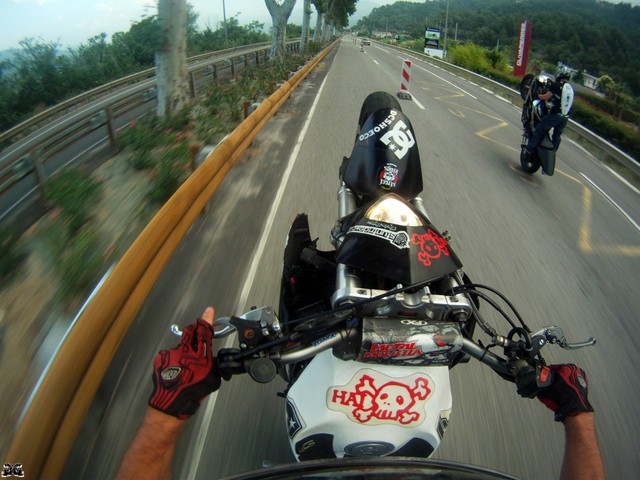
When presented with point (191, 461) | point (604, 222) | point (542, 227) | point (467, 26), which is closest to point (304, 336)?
point (191, 461)

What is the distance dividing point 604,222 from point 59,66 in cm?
1884

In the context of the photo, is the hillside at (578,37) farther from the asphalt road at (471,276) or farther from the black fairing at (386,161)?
the black fairing at (386,161)

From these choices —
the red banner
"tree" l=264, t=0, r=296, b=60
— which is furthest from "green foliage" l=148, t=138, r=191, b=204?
the red banner

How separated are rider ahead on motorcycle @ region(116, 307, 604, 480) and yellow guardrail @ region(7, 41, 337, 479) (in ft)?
2.57

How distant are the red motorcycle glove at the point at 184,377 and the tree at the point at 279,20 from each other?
17.9 meters

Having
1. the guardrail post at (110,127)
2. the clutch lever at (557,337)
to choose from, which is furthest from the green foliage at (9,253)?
the guardrail post at (110,127)

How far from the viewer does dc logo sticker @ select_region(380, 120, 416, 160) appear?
10.6 feet

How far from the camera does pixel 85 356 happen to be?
215 centimetres

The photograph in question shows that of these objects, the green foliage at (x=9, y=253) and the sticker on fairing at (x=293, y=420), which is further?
the green foliage at (x=9, y=253)

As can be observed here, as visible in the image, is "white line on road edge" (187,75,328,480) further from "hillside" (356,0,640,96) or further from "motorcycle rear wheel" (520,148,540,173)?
"hillside" (356,0,640,96)

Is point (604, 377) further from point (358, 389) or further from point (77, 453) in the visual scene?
point (77, 453)

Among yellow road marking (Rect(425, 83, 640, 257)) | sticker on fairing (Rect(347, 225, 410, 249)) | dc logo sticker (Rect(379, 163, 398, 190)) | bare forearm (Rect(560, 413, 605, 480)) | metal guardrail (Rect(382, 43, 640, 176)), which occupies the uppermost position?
sticker on fairing (Rect(347, 225, 410, 249))

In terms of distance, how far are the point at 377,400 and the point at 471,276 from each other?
2.92 meters

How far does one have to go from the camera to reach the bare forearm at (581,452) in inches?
51.3
